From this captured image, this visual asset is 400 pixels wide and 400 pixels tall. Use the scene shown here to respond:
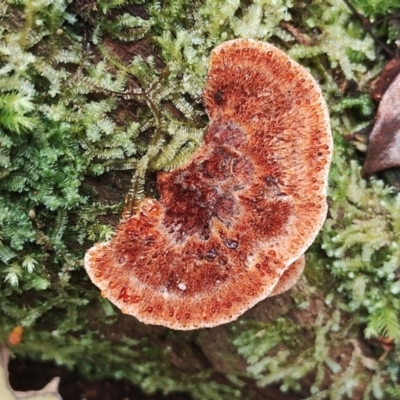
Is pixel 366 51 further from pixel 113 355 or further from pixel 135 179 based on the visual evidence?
pixel 113 355

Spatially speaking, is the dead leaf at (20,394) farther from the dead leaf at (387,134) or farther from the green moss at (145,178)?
the dead leaf at (387,134)

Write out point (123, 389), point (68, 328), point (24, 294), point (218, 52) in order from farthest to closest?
1. point (123, 389)
2. point (68, 328)
3. point (24, 294)
4. point (218, 52)

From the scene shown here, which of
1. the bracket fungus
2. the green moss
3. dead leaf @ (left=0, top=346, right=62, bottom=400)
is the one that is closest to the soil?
the green moss

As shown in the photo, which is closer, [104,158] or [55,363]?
[104,158]

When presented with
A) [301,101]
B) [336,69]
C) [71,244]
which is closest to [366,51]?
[336,69]

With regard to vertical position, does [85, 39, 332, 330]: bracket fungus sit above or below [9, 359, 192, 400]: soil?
above

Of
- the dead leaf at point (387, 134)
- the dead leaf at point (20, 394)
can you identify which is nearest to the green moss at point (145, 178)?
the dead leaf at point (387, 134)

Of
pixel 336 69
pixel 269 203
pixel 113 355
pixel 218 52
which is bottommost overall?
pixel 113 355

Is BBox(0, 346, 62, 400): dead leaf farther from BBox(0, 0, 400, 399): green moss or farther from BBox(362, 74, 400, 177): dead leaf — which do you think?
BBox(362, 74, 400, 177): dead leaf

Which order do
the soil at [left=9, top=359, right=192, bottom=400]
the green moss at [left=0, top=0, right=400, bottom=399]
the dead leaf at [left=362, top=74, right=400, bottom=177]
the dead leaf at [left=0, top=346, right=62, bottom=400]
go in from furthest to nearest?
the soil at [left=9, top=359, right=192, bottom=400], the dead leaf at [left=362, top=74, right=400, bottom=177], the dead leaf at [left=0, top=346, right=62, bottom=400], the green moss at [left=0, top=0, right=400, bottom=399]
